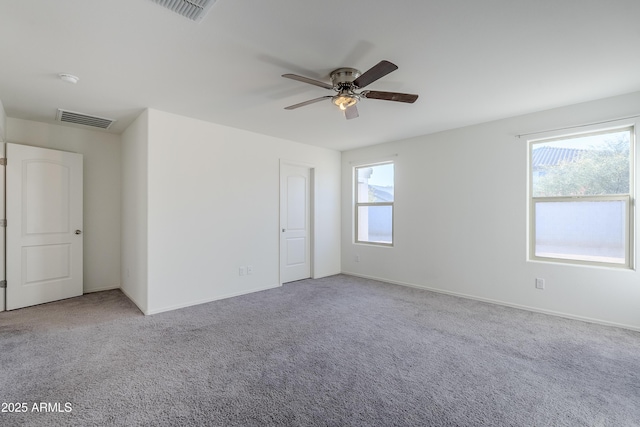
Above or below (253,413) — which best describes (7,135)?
above

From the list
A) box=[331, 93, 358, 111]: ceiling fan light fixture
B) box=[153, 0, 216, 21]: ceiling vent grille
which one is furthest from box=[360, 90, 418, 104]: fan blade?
box=[153, 0, 216, 21]: ceiling vent grille

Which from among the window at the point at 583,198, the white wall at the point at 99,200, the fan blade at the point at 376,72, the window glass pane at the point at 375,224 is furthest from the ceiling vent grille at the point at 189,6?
the window glass pane at the point at 375,224

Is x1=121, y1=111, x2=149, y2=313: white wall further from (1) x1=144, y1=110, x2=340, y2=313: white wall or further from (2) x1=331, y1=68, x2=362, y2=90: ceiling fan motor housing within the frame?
(2) x1=331, y1=68, x2=362, y2=90: ceiling fan motor housing

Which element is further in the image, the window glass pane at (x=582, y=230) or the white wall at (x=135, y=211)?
the white wall at (x=135, y=211)

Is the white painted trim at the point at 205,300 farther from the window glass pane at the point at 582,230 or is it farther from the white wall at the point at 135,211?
the window glass pane at the point at 582,230

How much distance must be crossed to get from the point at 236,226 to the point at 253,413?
272 cm

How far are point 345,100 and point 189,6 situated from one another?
1.36m

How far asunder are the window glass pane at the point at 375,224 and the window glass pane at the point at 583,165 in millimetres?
2107

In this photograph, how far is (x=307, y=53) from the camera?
2.15 m

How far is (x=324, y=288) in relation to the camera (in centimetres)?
451

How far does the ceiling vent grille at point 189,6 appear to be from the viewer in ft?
5.29

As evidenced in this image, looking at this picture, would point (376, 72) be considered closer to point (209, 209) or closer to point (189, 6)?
point (189, 6)

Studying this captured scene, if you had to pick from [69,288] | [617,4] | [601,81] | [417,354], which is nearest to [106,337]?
[69,288]

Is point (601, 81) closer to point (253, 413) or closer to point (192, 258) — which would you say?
point (253, 413)
